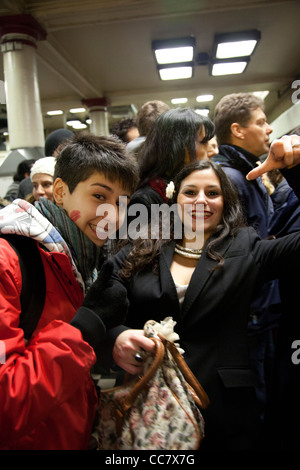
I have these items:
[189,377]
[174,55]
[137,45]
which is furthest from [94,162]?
[137,45]

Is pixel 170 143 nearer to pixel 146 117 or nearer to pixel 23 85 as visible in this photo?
pixel 146 117

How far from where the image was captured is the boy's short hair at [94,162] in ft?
3.13

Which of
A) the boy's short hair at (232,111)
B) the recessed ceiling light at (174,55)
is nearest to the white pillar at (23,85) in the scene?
the recessed ceiling light at (174,55)

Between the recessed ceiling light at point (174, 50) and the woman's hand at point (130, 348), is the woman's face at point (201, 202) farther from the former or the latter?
the recessed ceiling light at point (174, 50)

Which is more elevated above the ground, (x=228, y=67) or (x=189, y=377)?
(x=228, y=67)

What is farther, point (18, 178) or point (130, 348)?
point (18, 178)

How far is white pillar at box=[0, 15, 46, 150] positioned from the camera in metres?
3.09

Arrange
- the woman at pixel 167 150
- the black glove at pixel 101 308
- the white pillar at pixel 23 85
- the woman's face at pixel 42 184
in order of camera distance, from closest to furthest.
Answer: the black glove at pixel 101 308 < the woman at pixel 167 150 < the woman's face at pixel 42 184 < the white pillar at pixel 23 85

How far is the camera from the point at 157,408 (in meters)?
0.75

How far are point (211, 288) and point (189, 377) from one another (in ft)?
0.89

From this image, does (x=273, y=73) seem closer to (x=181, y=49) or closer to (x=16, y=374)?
(x=181, y=49)

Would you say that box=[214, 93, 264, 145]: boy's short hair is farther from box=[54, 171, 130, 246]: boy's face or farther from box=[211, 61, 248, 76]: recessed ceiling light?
box=[211, 61, 248, 76]: recessed ceiling light

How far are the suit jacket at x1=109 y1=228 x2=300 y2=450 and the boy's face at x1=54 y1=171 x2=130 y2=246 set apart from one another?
0.17m

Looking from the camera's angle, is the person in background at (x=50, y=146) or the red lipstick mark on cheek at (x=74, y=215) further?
the person in background at (x=50, y=146)
